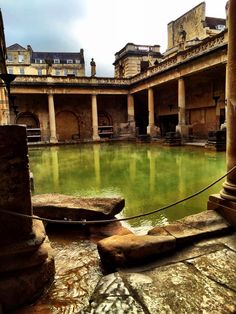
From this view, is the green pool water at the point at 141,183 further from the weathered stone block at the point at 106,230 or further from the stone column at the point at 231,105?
the stone column at the point at 231,105

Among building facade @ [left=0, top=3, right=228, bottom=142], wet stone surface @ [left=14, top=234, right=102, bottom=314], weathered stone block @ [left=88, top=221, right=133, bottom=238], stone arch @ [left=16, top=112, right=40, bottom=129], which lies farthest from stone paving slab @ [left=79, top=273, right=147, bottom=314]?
stone arch @ [left=16, top=112, right=40, bottom=129]

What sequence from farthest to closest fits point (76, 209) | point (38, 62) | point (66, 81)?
point (38, 62) < point (66, 81) < point (76, 209)

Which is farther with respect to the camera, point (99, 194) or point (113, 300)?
point (99, 194)

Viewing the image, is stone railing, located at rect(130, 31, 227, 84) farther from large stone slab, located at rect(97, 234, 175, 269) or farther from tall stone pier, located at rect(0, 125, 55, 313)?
tall stone pier, located at rect(0, 125, 55, 313)

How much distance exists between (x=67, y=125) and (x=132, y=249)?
25.3m

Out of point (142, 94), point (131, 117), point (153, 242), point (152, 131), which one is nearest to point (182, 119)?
point (152, 131)

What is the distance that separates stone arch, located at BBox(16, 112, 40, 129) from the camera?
24930 mm

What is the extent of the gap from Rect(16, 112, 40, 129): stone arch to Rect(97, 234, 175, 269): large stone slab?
24291 millimetres

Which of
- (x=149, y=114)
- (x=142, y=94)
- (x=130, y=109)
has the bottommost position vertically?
(x=149, y=114)

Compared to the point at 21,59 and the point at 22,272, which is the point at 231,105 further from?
the point at 21,59

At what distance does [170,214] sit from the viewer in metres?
4.36

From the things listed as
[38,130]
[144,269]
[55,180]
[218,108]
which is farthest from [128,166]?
[38,130]

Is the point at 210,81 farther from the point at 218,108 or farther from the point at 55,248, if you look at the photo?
the point at 55,248

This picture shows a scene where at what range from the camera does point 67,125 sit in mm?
26781
